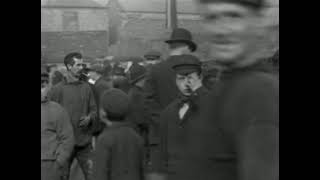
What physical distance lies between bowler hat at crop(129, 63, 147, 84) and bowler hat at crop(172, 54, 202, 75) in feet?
6.22

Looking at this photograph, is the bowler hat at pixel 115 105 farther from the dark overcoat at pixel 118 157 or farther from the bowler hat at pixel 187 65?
the bowler hat at pixel 187 65

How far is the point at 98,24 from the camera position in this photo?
11.4m

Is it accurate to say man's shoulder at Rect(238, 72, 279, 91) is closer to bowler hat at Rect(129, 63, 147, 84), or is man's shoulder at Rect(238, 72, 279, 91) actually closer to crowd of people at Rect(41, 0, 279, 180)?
crowd of people at Rect(41, 0, 279, 180)

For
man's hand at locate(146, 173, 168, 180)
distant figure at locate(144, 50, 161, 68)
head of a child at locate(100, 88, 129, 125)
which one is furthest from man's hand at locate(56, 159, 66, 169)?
distant figure at locate(144, 50, 161, 68)

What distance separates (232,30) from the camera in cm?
199

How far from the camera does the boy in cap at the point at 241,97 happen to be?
1.82 meters

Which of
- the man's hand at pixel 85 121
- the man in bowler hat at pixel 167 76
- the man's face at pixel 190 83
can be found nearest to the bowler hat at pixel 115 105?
the man in bowler hat at pixel 167 76

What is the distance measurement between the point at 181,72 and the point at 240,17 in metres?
2.31

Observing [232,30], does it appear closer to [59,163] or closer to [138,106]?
[59,163]

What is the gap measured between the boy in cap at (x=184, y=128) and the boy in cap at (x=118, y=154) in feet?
0.88

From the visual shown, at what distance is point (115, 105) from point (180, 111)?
96 centimetres

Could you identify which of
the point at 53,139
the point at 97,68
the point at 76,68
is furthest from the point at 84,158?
the point at 97,68

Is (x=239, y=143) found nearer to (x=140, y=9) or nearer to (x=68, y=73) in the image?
(x=68, y=73)

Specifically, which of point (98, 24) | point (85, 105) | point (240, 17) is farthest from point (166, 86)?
point (98, 24)
